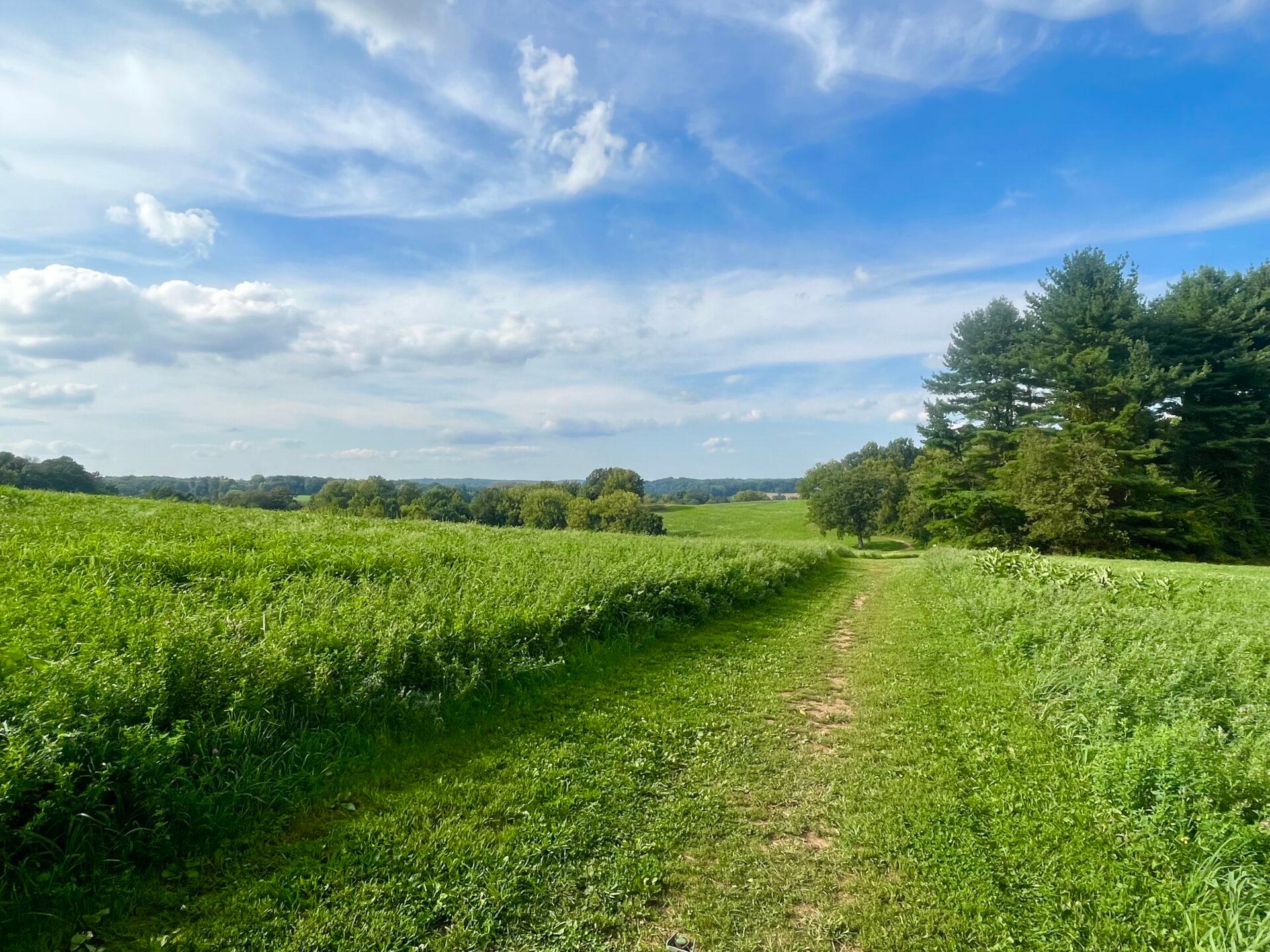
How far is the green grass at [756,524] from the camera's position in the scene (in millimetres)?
57594

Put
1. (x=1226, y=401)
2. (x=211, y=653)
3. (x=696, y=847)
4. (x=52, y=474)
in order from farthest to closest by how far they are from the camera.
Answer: (x=1226, y=401), (x=52, y=474), (x=211, y=653), (x=696, y=847)

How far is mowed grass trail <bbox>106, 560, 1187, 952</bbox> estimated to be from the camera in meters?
3.34

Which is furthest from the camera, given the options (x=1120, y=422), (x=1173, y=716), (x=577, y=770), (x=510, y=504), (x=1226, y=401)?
(x=510, y=504)

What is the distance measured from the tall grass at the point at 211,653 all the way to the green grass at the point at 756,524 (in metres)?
41.0

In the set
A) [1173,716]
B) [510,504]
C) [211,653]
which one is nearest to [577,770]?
[211,653]

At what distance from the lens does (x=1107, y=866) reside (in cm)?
402

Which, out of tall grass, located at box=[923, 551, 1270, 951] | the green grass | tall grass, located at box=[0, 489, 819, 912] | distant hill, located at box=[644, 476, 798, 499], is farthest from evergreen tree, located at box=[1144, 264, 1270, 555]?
distant hill, located at box=[644, 476, 798, 499]

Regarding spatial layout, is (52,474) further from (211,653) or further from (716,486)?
(716,486)

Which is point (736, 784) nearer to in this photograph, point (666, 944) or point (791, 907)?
point (791, 907)

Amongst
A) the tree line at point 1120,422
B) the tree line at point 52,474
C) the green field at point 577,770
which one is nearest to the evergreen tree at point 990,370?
the tree line at point 1120,422

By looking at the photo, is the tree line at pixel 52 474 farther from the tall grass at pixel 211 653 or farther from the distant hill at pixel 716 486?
the distant hill at pixel 716 486

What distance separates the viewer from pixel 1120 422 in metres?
34.5

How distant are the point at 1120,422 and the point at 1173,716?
126 ft

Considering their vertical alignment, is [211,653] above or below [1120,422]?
below
